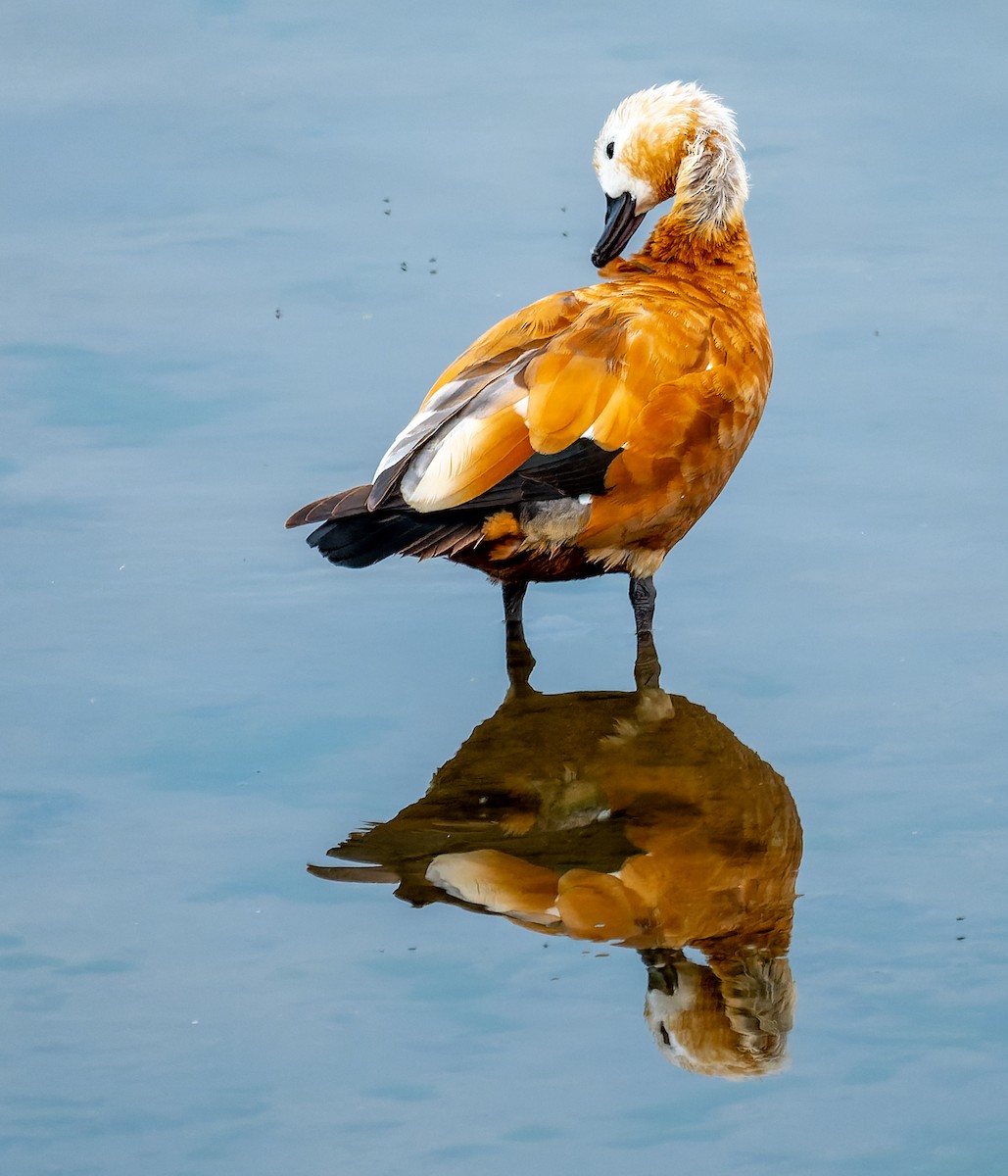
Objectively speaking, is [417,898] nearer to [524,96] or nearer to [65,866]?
[65,866]

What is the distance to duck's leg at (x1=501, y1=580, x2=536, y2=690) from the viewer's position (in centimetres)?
604

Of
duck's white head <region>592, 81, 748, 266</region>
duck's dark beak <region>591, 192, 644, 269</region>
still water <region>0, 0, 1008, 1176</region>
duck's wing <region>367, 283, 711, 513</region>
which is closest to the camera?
still water <region>0, 0, 1008, 1176</region>

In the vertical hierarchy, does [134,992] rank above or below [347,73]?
below

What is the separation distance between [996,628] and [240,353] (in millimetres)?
3098

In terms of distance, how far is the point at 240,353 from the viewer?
25.4ft

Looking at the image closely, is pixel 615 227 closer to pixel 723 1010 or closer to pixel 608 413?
pixel 608 413

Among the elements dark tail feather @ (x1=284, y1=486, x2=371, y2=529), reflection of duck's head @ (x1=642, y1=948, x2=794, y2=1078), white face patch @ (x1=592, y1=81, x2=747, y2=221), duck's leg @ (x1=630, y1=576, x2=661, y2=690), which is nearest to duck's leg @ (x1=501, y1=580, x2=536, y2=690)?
duck's leg @ (x1=630, y1=576, x2=661, y2=690)

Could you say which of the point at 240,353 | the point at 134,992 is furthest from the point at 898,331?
the point at 134,992

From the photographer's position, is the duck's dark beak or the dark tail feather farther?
the duck's dark beak

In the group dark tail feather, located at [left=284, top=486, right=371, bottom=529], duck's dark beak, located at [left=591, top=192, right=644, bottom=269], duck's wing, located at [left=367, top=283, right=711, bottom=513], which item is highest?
duck's dark beak, located at [left=591, top=192, right=644, bottom=269]

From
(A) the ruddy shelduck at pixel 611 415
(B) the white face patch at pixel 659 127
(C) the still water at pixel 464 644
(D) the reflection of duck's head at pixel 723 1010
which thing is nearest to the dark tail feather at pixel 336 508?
(A) the ruddy shelduck at pixel 611 415

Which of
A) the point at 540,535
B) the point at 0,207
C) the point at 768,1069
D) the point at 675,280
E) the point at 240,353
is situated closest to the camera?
the point at 768,1069

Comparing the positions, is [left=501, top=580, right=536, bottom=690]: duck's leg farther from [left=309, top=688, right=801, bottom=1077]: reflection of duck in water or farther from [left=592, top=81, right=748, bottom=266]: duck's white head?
[left=592, top=81, right=748, bottom=266]: duck's white head

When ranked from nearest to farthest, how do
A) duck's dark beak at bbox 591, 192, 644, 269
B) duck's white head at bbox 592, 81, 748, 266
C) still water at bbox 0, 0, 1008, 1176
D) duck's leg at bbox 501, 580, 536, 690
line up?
still water at bbox 0, 0, 1008, 1176 < duck's leg at bbox 501, 580, 536, 690 < duck's white head at bbox 592, 81, 748, 266 < duck's dark beak at bbox 591, 192, 644, 269
